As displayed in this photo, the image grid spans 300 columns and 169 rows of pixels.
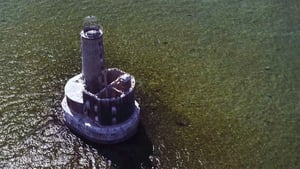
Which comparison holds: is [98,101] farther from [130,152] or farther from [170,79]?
[170,79]

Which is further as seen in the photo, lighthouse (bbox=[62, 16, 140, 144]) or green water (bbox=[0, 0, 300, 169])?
green water (bbox=[0, 0, 300, 169])

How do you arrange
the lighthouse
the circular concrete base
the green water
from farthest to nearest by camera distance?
the green water, the circular concrete base, the lighthouse

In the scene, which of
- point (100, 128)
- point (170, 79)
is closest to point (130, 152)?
point (100, 128)

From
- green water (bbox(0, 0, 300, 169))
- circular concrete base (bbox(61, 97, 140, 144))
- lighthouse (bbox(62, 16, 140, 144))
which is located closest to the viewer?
lighthouse (bbox(62, 16, 140, 144))

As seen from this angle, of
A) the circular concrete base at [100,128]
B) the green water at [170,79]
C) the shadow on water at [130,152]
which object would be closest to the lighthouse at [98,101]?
the circular concrete base at [100,128]

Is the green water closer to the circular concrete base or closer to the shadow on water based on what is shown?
the shadow on water

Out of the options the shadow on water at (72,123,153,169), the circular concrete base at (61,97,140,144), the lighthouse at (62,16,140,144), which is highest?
the lighthouse at (62,16,140,144)

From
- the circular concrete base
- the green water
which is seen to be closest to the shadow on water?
the green water
